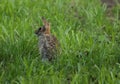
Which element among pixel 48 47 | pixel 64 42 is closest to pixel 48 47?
pixel 48 47

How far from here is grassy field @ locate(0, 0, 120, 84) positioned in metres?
4.96

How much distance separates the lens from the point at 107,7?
7.43 metres

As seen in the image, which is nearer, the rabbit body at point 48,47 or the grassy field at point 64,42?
the grassy field at point 64,42

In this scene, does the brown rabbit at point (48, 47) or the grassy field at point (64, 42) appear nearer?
the grassy field at point (64, 42)

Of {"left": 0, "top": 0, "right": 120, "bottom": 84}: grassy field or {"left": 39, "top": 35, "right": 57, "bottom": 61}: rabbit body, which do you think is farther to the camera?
{"left": 39, "top": 35, "right": 57, "bottom": 61}: rabbit body

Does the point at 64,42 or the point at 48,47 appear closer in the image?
Answer: the point at 48,47

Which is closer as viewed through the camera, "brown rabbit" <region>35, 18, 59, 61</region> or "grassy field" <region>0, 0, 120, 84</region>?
"grassy field" <region>0, 0, 120, 84</region>

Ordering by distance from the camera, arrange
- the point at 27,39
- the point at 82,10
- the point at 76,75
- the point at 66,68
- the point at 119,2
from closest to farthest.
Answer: the point at 76,75 → the point at 66,68 → the point at 27,39 → the point at 82,10 → the point at 119,2

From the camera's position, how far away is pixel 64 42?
18.7 ft

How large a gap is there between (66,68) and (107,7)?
2.48 meters

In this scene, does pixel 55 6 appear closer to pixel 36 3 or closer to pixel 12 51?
pixel 36 3

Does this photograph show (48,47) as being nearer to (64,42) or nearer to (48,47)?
(48,47)

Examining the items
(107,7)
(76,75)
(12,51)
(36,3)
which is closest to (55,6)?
(36,3)

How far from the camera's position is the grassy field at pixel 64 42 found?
4957 mm
